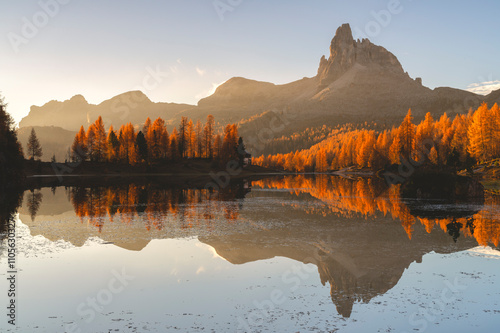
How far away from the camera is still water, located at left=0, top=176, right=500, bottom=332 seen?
9531mm

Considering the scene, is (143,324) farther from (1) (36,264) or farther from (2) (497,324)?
(2) (497,324)

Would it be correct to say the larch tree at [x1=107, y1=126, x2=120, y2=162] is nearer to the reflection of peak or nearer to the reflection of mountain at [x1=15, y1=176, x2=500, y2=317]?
the reflection of mountain at [x1=15, y1=176, x2=500, y2=317]

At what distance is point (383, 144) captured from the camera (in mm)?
150500

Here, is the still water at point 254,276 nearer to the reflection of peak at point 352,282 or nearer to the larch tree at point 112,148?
the reflection of peak at point 352,282

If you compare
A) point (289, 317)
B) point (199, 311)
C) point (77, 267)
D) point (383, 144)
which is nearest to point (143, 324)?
point (199, 311)

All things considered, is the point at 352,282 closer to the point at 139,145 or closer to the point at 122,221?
the point at 122,221

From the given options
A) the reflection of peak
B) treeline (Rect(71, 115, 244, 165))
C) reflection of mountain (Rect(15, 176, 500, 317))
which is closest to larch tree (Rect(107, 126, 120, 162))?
treeline (Rect(71, 115, 244, 165))

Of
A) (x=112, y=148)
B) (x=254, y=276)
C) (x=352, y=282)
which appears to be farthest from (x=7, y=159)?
(x=352, y=282)

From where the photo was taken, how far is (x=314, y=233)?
2109 centimetres

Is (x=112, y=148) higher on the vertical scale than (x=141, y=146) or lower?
lower

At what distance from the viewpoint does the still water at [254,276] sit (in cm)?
953

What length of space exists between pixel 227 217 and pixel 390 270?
15.7m

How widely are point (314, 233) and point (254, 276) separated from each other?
8553 mm

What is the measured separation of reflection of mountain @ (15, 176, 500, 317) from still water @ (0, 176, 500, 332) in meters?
0.09
